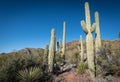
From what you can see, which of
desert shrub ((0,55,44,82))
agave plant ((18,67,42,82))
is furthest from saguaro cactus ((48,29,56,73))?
agave plant ((18,67,42,82))

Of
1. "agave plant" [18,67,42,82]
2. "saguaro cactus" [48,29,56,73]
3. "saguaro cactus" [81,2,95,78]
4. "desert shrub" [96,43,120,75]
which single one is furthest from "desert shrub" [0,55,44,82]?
"desert shrub" [96,43,120,75]

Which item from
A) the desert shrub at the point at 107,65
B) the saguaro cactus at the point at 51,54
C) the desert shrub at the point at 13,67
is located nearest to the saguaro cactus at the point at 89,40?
the desert shrub at the point at 107,65

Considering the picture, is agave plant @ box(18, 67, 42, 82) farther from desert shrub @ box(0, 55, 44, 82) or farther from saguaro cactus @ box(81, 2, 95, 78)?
saguaro cactus @ box(81, 2, 95, 78)

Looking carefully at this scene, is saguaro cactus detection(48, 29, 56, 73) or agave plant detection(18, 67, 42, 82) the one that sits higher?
saguaro cactus detection(48, 29, 56, 73)

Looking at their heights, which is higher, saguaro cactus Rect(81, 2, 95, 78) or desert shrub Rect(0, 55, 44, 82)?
saguaro cactus Rect(81, 2, 95, 78)

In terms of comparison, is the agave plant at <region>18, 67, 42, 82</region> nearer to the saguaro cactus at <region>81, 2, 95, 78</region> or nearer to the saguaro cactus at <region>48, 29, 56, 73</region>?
the saguaro cactus at <region>48, 29, 56, 73</region>

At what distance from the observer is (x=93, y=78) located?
9.91 m

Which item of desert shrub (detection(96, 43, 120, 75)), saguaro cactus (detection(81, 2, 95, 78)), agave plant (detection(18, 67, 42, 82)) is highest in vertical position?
saguaro cactus (detection(81, 2, 95, 78))

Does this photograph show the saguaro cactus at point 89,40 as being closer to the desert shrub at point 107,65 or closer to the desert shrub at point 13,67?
the desert shrub at point 107,65

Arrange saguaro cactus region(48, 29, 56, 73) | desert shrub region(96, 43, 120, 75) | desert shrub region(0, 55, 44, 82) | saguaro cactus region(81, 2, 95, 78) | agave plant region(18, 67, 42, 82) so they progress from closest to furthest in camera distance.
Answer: agave plant region(18, 67, 42, 82) → desert shrub region(0, 55, 44, 82) → desert shrub region(96, 43, 120, 75) → saguaro cactus region(81, 2, 95, 78) → saguaro cactus region(48, 29, 56, 73)

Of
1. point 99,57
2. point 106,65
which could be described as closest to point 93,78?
point 106,65

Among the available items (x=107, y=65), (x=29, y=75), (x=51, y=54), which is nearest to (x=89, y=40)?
(x=107, y=65)

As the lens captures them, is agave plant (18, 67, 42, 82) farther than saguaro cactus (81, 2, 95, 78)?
No

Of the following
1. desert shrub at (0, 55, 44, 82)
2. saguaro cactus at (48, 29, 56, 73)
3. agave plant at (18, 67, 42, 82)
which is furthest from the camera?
saguaro cactus at (48, 29, 56, 73)
